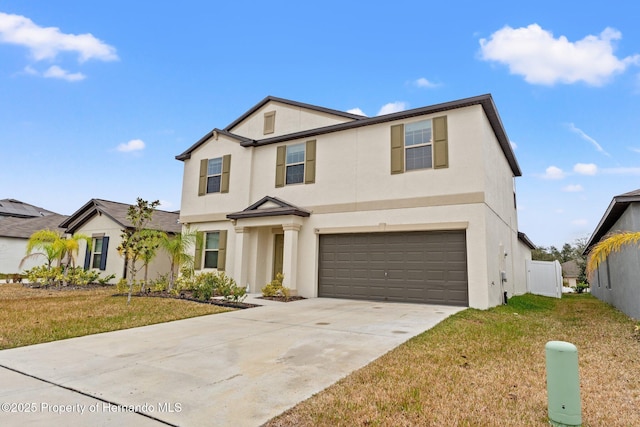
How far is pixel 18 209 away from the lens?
36156 millimetres

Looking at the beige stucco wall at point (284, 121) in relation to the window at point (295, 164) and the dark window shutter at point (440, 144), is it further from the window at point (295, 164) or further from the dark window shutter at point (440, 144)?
the dark window shutter at point (440, 144)

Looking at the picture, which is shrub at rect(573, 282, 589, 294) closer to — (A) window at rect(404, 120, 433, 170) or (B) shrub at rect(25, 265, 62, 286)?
(A) window at rect(404, 120, 433, 170)

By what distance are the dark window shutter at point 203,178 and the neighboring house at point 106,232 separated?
392cm

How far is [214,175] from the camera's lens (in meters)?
16.3

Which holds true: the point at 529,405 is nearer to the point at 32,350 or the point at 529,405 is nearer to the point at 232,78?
the point at 32,350

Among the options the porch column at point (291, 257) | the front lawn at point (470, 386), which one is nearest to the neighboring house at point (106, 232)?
the porch column at point (291, 257)

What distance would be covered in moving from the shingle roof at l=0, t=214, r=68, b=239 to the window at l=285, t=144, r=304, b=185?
2023 cm

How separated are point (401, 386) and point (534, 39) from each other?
45.0 feet

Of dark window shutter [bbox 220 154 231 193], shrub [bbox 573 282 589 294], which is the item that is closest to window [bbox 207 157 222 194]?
dark window shutter [bbox 220 154 231 193]

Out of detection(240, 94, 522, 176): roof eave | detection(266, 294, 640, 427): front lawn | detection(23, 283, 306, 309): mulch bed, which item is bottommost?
detection(23, 283, 306, 309): mulch bed

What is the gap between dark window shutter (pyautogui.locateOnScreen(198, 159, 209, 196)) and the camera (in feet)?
53.9

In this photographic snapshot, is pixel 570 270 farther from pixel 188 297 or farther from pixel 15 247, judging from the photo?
pixel 15 247

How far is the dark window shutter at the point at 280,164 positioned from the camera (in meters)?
14.6

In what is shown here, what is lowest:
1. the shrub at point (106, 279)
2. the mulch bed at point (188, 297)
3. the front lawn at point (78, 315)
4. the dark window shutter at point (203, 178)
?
the front lawn at point (78, 315)
